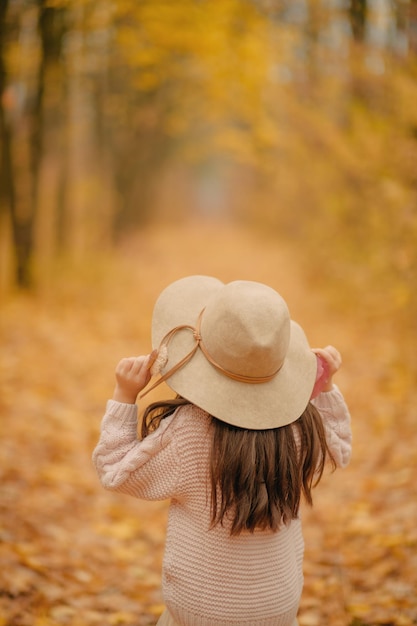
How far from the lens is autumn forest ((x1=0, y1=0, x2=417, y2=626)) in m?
3.22

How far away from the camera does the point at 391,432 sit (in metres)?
4.83

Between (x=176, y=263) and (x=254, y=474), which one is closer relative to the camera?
(x=254, y=474)

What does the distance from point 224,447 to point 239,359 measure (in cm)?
26

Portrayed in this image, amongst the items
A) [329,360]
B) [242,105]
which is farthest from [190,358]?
[242,105]

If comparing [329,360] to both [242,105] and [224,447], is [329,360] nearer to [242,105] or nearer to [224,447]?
[224,447]

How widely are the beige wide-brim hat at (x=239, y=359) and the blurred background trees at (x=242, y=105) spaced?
13.6 ft

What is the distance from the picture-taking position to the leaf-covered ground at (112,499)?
2.87m

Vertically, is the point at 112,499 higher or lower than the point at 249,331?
lower

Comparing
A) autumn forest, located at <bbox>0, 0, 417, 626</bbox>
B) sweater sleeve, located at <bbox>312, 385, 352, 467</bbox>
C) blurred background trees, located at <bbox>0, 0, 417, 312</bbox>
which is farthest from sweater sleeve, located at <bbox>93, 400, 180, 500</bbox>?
blurred background trees, located at <bbox>0, 0, 417, 312</bbox>

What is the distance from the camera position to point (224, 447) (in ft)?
5.50

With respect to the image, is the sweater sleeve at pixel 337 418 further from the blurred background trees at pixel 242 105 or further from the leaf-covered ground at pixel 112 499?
the blurred background trees at pixel 242 105

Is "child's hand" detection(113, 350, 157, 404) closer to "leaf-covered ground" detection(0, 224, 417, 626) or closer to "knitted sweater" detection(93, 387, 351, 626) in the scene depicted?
"knitted sweater" detection(93, 387, 351, 626)

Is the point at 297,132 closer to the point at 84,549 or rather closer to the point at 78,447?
the point at 78,447

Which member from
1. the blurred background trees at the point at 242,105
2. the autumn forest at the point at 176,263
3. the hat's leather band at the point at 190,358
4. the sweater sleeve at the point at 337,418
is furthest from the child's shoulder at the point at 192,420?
the blurred background trees at the point at 242,105
